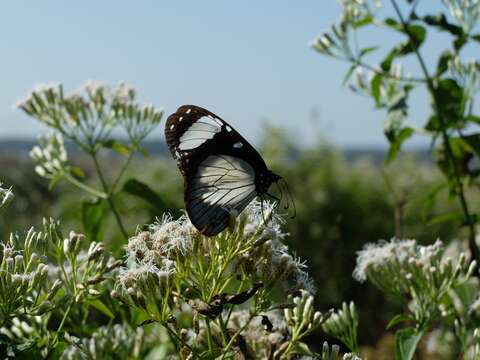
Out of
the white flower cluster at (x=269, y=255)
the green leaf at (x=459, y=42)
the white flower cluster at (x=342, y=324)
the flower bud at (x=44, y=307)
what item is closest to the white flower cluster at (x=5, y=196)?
the flower bud at (x=44, y=307)

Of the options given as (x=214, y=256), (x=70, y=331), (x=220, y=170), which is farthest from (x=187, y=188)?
(x=70, y=331)

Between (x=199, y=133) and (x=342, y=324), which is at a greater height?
(x=199, y=133)

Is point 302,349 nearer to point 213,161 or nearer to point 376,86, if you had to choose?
point 213,161

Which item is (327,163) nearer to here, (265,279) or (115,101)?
(115,101)

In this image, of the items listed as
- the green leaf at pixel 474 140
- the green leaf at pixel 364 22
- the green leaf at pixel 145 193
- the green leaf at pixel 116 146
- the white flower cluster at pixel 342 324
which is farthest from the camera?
the green leaf at pixel 364 22

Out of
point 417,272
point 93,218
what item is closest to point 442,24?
point 417,272

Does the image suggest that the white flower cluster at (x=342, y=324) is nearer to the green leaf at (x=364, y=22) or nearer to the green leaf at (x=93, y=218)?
the green leaf at (x=93, y=218)

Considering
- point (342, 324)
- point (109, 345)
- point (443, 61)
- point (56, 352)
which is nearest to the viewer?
point (56, 352)
